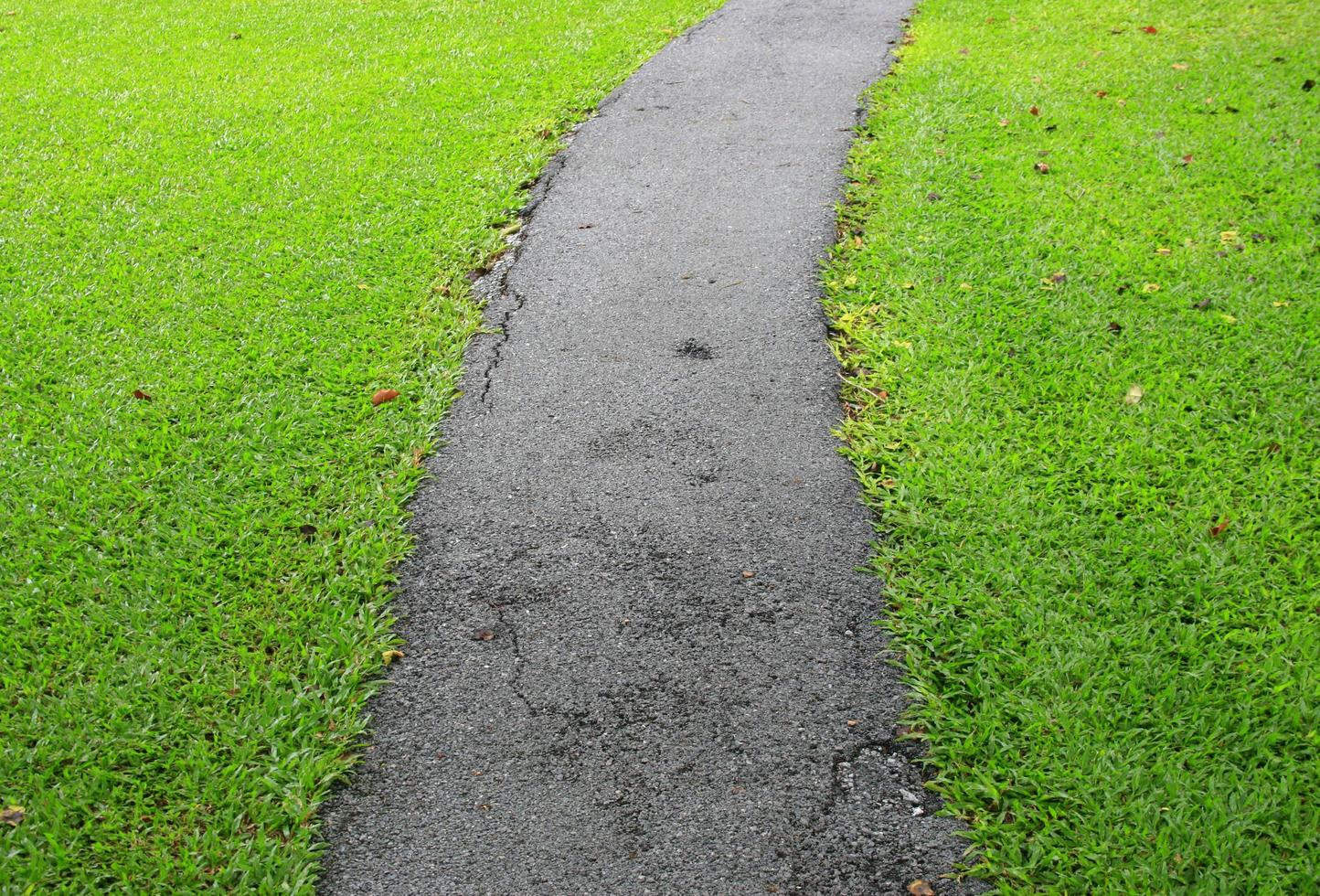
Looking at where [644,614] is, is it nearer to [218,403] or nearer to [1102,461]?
[1102,461]

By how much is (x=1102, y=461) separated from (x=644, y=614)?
6.13 feet

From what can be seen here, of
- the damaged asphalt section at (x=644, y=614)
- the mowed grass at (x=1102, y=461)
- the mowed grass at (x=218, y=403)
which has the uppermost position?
the mowed grass at (x=218, y=403)

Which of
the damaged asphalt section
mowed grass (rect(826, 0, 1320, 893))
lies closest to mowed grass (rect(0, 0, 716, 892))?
the damaged asphalt section

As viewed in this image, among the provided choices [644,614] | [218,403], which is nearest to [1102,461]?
[644,614]

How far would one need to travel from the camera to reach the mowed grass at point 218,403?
8.13 ft

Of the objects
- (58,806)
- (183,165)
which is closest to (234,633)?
(58,806)

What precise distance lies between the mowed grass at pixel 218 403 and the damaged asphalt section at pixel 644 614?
236 mm

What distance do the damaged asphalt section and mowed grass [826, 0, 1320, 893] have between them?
23 centimetres

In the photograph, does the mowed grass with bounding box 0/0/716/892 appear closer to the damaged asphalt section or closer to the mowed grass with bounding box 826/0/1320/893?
the damaged asphalt section

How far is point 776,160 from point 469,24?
4069mm

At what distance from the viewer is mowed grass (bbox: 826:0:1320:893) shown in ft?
7.86

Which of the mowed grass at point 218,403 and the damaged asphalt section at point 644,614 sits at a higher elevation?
the mowed grass at point 218,403

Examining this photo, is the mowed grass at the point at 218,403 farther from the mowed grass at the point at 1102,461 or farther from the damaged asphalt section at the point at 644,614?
the mowed grass at the point at 1102,461

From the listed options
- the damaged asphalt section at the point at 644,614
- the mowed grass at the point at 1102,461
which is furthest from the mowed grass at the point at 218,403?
the mowed grass at the point at 1102,461
